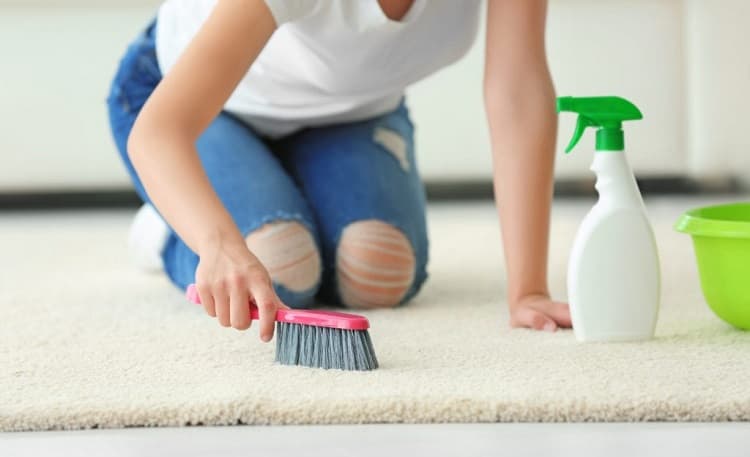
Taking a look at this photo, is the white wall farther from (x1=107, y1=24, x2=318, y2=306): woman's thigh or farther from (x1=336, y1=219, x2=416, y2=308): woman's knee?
(x1=336, y1=219, x2=416, y2=308): woman's knee

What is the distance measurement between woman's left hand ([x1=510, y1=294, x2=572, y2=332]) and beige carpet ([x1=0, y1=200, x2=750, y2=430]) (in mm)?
16

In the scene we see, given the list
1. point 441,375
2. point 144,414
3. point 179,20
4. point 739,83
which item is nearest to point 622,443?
point 441,375

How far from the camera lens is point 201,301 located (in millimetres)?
977

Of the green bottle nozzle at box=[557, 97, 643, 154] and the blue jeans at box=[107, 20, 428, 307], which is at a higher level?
the green bottle nozzle at box=[557, 97, 643, 154]

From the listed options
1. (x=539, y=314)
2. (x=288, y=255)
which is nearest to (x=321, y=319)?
(x=539, y=314)

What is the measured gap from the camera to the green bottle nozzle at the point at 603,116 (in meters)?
1.04

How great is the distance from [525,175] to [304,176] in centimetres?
37

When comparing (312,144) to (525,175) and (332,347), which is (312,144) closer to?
(525,175)

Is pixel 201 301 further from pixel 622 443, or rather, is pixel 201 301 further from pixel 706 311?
pixel 706 311

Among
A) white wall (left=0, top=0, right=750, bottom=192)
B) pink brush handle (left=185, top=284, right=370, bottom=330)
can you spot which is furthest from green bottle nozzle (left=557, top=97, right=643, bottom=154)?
white wall (left=0, top=0, right=750, bottom=192)

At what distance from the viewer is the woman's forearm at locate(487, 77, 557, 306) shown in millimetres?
1205

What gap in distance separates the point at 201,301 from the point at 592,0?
1.49m

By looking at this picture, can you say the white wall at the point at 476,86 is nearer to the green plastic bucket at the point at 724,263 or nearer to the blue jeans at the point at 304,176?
the blue jeans at the point at 304,176

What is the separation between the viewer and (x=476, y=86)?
2.34 meters
